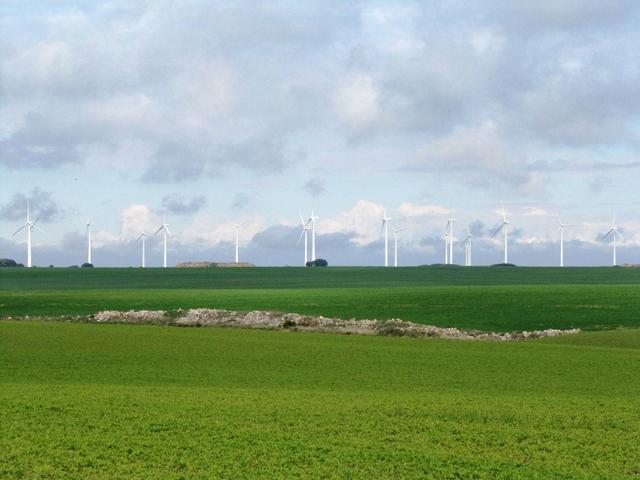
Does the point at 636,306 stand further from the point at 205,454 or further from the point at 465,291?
the point at 205,454

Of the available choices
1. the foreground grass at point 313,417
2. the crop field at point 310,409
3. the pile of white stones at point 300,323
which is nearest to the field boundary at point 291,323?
the pile of white stones at point 300,323

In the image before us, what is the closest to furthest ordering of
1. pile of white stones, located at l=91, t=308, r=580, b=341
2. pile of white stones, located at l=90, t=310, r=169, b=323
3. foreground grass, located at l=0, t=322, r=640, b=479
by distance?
foreground grass, located at l=0, t=322, r=640, b=479
pile of white stones, located at l=91, t=308, r=580, b=341
pile of white stones, located at l=90, t=310, r=169, b=323

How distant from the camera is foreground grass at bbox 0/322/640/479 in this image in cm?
1278

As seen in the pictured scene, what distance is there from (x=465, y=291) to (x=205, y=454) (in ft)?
201

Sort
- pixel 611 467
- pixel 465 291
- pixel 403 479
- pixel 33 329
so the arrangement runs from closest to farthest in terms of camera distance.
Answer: pixel 403 479
pixel 611 467
pixel 33 329
pixel 465 291

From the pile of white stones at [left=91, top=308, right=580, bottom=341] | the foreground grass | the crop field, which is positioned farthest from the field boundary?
the foreground grass

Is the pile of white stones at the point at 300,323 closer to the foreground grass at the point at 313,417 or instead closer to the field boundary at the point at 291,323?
the field boundary at the point at 291,323

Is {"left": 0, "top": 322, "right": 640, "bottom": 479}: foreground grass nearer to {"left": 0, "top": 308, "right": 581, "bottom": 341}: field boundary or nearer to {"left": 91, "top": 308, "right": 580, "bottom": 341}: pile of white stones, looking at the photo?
Result: {"left": 0, "top": 308, "right": 581, "bottom": 341}: field boundary

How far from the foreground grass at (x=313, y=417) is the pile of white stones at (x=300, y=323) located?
1928 centimetres

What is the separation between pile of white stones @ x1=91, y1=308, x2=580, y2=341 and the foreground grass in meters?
19.3

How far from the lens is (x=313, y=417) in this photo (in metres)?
15.9

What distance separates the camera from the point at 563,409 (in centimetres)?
Result: 1744

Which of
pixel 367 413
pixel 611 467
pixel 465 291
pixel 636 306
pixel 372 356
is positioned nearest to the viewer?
pixel 611 467

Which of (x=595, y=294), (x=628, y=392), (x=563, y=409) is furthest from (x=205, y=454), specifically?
(x=595, y=294)
